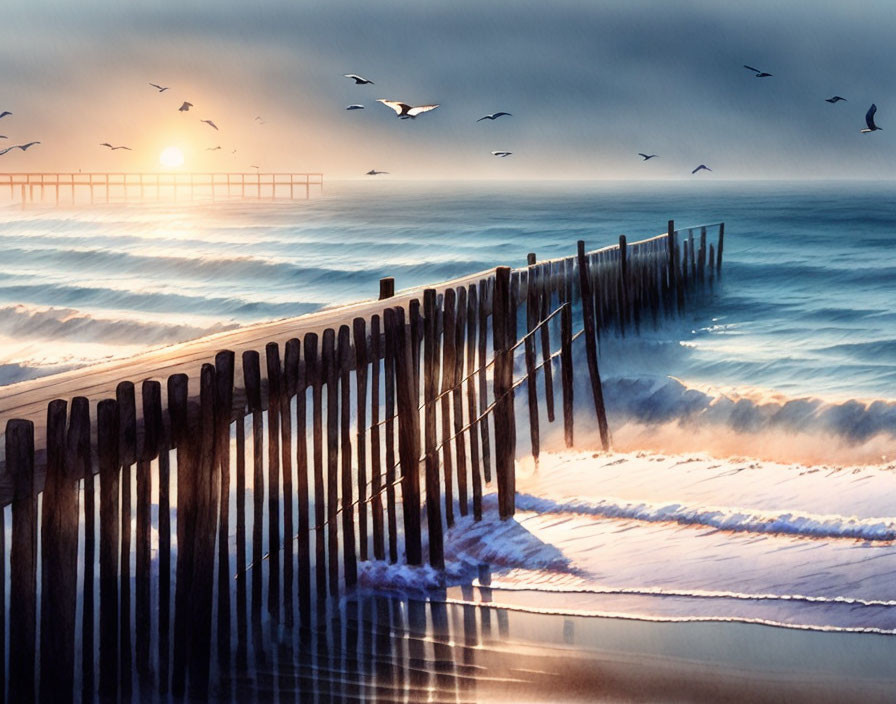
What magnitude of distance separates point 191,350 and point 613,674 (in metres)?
3.69

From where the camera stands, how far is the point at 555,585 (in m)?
6.71

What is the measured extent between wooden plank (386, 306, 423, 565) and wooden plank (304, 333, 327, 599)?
0.73m

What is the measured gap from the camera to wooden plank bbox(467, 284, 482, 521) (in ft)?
25.5

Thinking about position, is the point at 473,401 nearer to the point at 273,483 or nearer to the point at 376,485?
the point at 376,485

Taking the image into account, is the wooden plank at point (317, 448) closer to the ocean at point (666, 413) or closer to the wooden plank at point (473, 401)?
the ocean at point (666, 413)

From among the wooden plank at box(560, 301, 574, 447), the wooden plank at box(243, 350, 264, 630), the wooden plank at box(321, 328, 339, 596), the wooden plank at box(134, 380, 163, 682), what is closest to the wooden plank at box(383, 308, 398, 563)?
the wooden plank at box(321, 328, 339, 596)

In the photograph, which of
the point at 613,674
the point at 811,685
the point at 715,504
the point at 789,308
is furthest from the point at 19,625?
the point at 789,308

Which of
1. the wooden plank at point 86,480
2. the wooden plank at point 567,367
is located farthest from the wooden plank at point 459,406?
the wooden plank at point 86,480

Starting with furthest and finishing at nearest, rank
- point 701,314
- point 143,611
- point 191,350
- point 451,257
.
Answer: point 451,257 → point 701,314 → point 191,350 → point 143,611

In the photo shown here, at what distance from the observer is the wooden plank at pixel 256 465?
5.09 metres

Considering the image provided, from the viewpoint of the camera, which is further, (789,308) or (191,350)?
(789,308)

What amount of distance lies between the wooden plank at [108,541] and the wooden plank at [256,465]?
1012 mm

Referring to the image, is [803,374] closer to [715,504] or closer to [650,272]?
[650,272]

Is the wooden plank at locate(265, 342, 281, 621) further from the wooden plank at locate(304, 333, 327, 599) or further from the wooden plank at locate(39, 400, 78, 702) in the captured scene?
the wooden plank at locate(39, 400, 78, 702)
